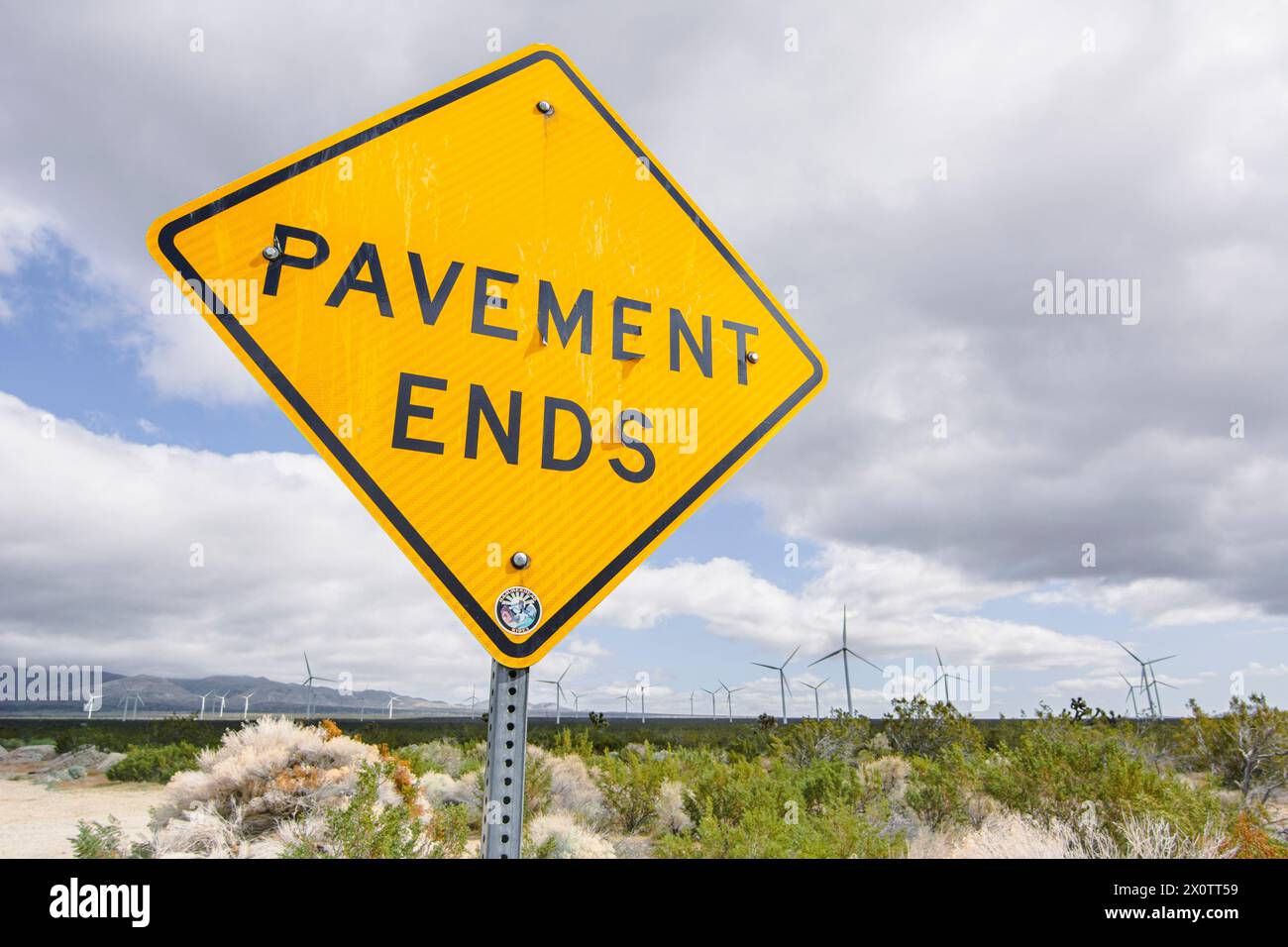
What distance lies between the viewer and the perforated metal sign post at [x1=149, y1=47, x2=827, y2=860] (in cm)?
216

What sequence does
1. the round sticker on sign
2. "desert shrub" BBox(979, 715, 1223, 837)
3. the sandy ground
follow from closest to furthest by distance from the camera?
the round sticker on sign, "desert shrub" BBox(979, 715, 1223, 837), the sandy ground

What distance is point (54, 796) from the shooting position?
16.7 metres

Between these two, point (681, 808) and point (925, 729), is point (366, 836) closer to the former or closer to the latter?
point (681, 808)

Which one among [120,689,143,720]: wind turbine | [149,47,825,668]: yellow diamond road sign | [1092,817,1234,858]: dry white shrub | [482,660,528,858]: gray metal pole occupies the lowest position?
[120,689,143,720]: wind turbine

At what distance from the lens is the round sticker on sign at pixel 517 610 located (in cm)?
213

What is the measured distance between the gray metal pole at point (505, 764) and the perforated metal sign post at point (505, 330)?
0.09m

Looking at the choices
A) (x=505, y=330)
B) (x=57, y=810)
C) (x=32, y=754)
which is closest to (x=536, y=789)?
(x=57, y=810)

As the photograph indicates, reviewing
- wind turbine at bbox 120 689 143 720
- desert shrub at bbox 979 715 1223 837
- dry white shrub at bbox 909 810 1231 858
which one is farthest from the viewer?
wind turbine at bbox 120 689 143 720

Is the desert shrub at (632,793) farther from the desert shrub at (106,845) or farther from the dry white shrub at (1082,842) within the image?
the desert shrub at (106,845)

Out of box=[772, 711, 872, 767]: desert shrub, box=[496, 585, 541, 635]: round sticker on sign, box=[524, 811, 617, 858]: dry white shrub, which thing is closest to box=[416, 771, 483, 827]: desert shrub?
box=[524, 811, 617, 858]: dry white shrub

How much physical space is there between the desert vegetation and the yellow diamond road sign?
408 cm

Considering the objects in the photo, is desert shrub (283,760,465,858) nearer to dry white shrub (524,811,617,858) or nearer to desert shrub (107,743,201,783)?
dry white shrub (524,811,617,858)
